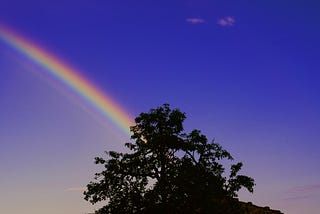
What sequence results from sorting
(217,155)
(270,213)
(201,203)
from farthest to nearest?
(270,213) < (217,155) < (201,203)

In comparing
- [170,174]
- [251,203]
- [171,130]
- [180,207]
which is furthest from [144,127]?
[251,203]

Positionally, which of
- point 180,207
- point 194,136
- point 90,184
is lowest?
point 180,207

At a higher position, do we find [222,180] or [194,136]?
[194,136]

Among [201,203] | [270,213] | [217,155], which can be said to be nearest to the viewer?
[201,203]

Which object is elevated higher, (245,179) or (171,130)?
(171,130)

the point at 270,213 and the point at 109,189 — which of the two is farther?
the point at 270,213

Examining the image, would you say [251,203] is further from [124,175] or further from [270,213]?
[124,175]

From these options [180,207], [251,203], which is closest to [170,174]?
[180,207]

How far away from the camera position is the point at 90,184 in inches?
1441

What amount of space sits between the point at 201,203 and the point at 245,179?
4.28 metres

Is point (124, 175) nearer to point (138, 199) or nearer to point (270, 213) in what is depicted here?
point (138, 199)

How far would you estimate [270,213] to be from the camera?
5331 cm

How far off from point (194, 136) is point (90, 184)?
968 cm

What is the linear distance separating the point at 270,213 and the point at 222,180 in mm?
20217
